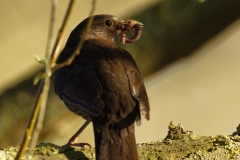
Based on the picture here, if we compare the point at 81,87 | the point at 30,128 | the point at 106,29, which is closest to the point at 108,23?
the point at 106,29

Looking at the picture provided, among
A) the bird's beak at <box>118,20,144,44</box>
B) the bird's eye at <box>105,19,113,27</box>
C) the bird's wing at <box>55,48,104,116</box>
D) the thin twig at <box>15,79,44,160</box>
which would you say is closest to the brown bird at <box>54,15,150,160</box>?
the bird's wing at <box>55,48,104,116</box>

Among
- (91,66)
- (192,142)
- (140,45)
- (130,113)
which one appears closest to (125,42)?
(140,45)

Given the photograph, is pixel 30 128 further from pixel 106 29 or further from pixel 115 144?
pixel 106 29

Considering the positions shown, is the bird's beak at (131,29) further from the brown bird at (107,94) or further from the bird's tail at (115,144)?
the bird's tail at (115,144)

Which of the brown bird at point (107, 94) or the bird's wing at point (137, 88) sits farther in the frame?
the bird's wing at point (137, 88)

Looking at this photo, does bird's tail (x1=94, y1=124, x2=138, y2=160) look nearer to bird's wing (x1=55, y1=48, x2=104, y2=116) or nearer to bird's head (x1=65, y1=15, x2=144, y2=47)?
bird's wing (x1=55, y1=48, x2=104, y2=116)

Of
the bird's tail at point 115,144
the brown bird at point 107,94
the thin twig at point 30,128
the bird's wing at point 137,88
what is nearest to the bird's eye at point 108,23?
the brown bird at point 107,94

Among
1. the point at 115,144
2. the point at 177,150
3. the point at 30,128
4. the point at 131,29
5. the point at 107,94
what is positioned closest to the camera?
the point at 30,128
